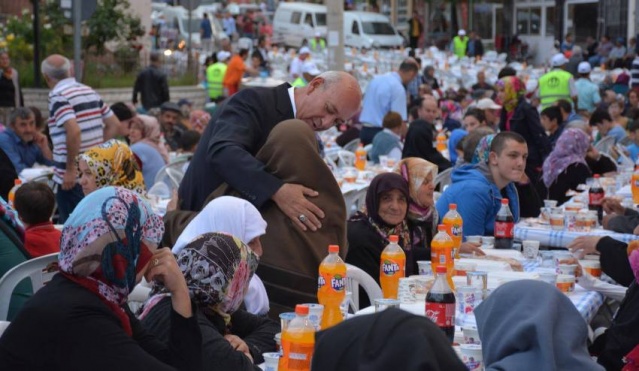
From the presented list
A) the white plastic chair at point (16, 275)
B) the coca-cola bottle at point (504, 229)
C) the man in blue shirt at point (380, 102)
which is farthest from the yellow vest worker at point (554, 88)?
the white plastic chair at point (16, 275)

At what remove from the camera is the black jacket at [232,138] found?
17.9ft

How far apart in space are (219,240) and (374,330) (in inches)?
76.9

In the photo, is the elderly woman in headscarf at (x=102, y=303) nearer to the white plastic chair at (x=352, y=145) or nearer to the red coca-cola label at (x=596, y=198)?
the red coca-cola label at (x=596, y=198)

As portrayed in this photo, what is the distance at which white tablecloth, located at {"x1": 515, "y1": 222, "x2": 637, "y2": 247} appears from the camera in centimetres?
787

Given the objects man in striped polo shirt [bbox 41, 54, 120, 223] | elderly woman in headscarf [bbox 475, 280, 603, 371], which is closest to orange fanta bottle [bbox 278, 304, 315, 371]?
elderly woman in headscarf [bbox 475, 280, 603, 371]

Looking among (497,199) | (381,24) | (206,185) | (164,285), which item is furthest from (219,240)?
(381,24)

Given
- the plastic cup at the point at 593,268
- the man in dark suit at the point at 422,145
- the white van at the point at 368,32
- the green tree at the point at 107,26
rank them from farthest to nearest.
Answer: the white van at the point at 368,32, the green tree at the point at 107,26, the man in dark suit at the point at 422,145, the plastic cup at the point at 593,268

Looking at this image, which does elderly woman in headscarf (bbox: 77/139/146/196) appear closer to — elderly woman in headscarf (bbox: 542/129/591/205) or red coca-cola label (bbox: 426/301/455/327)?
red coca-cola label (bbox: 426/301/455/327)

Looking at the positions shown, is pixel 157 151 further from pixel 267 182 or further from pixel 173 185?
pixel 267 182

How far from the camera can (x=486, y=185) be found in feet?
24.8

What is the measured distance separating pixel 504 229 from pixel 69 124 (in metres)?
4.02

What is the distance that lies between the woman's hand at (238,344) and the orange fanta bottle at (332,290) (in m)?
0.44

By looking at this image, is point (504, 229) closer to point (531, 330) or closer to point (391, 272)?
→ point (391, 272)

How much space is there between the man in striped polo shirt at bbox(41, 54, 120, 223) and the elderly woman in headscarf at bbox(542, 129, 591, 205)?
3842 millimetres
